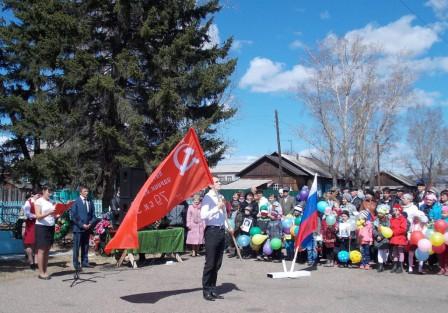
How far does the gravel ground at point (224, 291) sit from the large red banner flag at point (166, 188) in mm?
1242

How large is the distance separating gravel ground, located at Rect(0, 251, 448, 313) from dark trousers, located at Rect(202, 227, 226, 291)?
38 cm

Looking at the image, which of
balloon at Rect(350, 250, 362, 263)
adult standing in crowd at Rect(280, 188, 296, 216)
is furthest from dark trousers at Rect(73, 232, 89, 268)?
balloon at Rect(350, 250, 362, 263)

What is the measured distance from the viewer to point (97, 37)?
19922 mm

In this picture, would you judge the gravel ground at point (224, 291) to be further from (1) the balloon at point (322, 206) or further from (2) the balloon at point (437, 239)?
(1) the balloon at point (322, 206)

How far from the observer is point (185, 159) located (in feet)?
28.0

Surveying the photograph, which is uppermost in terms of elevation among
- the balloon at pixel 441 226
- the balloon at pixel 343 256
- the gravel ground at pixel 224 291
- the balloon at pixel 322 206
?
the balloon at pixel 322 206

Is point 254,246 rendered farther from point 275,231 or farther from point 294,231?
point 294,231

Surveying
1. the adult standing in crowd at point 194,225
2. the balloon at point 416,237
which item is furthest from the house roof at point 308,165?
the balloon at point 416,237

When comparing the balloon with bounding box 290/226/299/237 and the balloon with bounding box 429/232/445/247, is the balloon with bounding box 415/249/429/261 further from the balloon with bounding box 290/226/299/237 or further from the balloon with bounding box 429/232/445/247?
the balloon with bounding box 290/226/299/237

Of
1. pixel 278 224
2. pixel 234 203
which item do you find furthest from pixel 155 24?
pixel 278 224

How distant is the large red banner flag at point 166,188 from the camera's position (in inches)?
306

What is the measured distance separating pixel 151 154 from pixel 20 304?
11.4m

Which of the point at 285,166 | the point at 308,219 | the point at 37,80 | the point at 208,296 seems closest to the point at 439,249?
the point at 308,219

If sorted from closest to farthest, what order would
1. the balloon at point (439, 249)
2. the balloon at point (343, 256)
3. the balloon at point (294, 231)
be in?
1. the balloon at point (439, 249)
2. the balloon at point (343, 256)
3. the balloon at point (294, 231)
